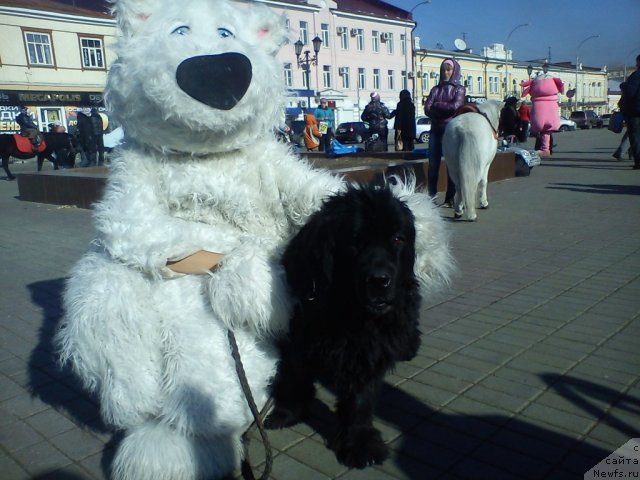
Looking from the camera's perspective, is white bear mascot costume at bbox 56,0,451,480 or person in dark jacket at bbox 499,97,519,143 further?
person in dark jacket at bbox 499,97,519,143

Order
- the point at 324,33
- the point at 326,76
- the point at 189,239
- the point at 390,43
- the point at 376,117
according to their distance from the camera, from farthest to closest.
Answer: the point at 390,43, the point at 326,76, the point at 324,33, the point at 376,117, the point at 189,239

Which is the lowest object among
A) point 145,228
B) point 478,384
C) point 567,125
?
point 478,384

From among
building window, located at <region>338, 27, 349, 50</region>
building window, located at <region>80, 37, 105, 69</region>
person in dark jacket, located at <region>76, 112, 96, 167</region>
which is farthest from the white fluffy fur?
building window, located at <region>338, 27, 349, 50</region>

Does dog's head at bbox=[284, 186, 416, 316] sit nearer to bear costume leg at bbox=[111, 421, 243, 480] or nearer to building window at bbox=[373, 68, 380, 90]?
bear costume leg at bbox=[111, 421, 243, 480]

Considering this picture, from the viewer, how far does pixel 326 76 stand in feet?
170

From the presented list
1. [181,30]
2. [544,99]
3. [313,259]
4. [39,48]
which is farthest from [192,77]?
[39,48]

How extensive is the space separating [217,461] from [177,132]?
58.3 inches

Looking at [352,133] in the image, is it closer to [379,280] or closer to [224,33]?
[224,33]

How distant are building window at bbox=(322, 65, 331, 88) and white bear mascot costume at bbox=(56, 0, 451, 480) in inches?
2001

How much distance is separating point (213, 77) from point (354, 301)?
1.17m

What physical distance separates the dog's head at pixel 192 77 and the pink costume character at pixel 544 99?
12.2 meters

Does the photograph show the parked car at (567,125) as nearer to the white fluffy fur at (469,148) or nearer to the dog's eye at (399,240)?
the white fluffy fur at (469,148)

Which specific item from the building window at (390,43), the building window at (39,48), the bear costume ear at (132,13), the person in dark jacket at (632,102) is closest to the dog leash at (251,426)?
the bear costume ear at (132,13)

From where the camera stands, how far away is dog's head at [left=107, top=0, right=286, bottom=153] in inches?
94.9
